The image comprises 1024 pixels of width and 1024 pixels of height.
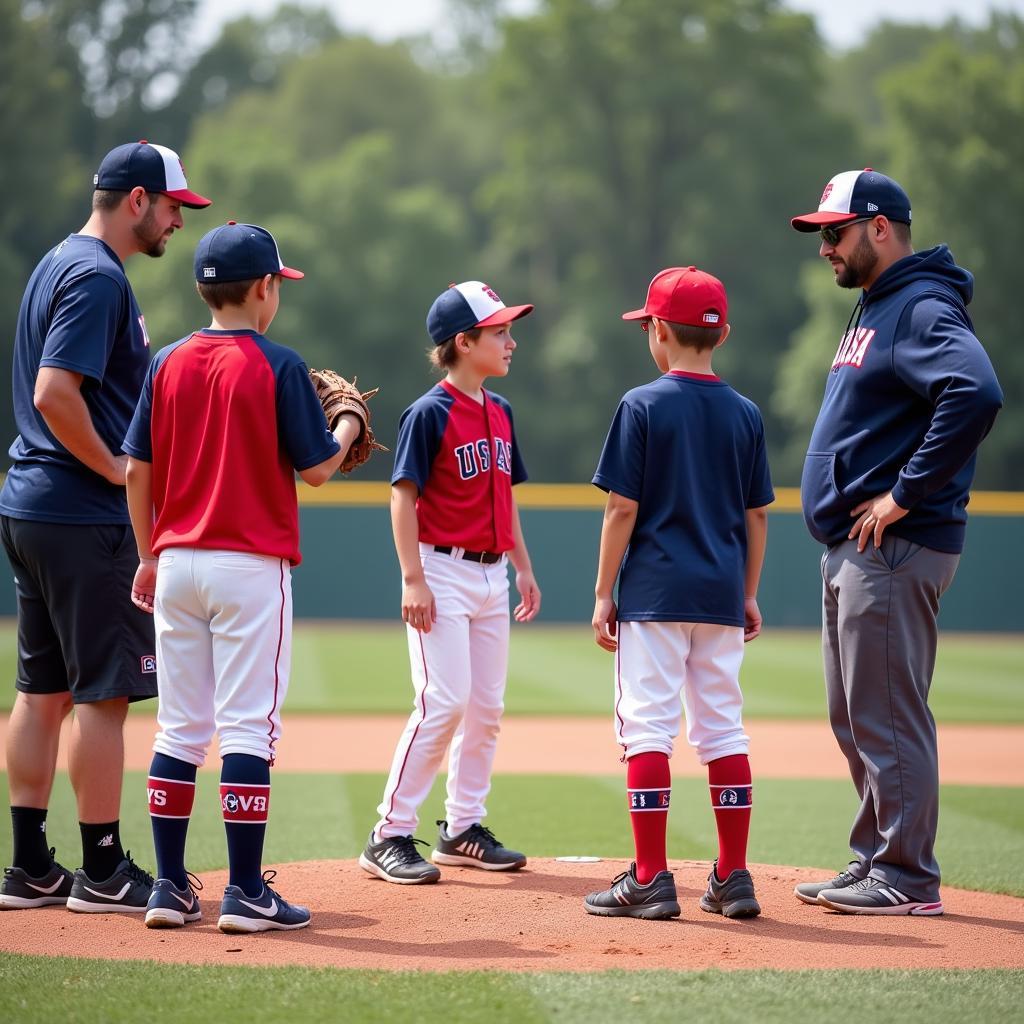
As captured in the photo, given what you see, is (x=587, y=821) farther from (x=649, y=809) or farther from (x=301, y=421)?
(x=301, y=421)

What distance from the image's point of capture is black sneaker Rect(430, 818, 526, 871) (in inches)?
194

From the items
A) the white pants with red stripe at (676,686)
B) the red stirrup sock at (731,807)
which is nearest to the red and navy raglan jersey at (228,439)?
the white pants with red stripe at (676,686)

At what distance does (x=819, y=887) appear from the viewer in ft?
14.4

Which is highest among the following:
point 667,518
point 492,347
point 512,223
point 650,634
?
point 512,223

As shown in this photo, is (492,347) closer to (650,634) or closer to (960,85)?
(650,634)

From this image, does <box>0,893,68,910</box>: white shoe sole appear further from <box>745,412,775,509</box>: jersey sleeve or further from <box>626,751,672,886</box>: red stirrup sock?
<box>745,412,775,509</box>: jersey sleeve

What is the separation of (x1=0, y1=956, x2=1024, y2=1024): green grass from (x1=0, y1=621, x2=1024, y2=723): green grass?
296 inches

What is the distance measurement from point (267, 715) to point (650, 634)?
3.68ft

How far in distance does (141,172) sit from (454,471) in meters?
1.38

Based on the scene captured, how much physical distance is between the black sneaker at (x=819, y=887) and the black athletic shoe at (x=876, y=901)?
70 mm

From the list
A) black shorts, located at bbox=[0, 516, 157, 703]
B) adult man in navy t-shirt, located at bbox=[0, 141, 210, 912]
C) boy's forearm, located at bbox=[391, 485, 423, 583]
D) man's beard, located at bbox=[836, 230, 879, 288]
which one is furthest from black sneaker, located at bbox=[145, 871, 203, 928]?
man's beard, located at bbox=[836, 230, 879, 288]

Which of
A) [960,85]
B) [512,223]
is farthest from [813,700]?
[512,223]

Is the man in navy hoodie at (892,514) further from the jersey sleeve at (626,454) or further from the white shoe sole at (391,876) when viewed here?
the white shoe sole at (391,876)

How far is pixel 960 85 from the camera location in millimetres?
34531
